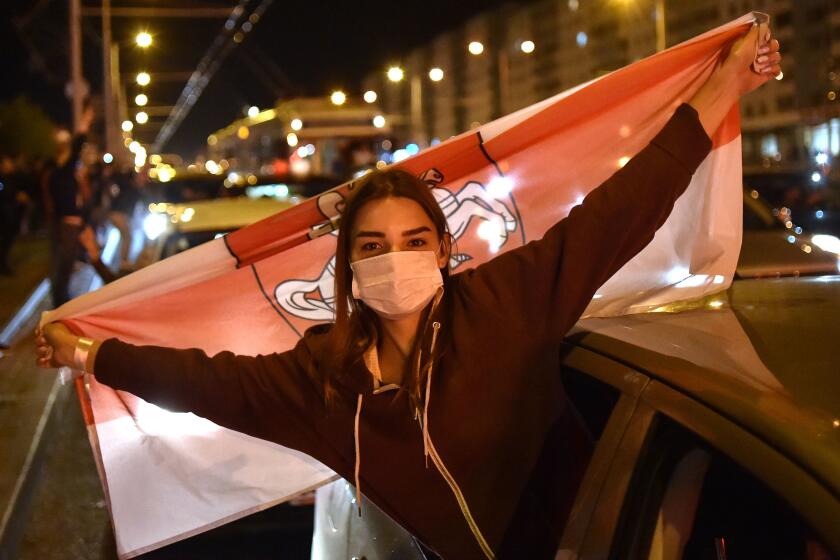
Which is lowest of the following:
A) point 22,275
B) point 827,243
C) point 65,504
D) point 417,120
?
point 65,504

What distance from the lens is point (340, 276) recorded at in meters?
2.77

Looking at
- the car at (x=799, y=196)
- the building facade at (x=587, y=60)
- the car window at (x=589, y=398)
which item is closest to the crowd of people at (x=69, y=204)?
the car window at (x=589, y=398)

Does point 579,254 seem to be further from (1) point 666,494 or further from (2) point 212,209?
(2) point 212,209

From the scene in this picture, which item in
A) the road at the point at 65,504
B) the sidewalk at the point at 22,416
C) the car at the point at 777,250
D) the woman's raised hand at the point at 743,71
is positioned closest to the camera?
the woman's raised hand at the point at 743,71

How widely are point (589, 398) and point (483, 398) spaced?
0.44 metres

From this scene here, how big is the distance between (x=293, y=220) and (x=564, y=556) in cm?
172

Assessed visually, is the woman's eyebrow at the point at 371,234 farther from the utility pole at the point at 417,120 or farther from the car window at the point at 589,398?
the utility pole at the point at 417,120

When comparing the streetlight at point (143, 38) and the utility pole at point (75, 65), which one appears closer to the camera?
the utility pole at point (75, 65)

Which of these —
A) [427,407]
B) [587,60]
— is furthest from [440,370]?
[587,60]

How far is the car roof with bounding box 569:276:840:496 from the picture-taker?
1733mm

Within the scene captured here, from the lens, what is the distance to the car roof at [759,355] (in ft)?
5.69

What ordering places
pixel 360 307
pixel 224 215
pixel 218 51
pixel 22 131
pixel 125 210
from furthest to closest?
pixel 22 131 < pixel 218 51 < pixel 125 210 < pixel 224 215 < pixel 360 307

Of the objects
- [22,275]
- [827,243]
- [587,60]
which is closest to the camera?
[827,243]

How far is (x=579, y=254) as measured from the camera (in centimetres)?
251
